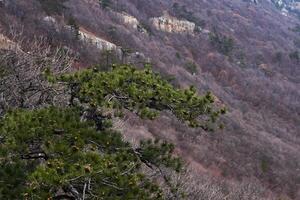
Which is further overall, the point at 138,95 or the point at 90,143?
→ the point at 138,95

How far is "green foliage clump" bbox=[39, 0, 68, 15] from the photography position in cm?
3575

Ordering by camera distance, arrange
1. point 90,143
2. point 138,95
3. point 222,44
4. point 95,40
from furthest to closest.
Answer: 1. point 222,44
2. point 95,40
3. point 138,95
4. point 90,143

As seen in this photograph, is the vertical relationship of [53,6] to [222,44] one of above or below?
above

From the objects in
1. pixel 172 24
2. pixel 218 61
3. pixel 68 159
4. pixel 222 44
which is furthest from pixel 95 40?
pixel 68 159

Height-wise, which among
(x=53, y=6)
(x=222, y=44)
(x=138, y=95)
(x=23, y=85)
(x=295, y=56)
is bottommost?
(x=295, y=56)

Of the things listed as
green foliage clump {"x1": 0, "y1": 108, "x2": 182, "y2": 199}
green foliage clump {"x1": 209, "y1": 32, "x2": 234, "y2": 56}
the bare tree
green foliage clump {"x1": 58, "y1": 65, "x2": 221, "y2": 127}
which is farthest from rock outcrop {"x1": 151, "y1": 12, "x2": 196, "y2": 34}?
green foliage clump {"x1": 0, "y1": 108, "x2": 182, "y2": 199}

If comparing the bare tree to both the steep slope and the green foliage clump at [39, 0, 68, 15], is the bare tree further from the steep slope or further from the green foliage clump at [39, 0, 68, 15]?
the green foliage clump at [39, 0, 68, 15]

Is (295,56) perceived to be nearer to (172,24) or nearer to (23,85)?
(172,24)

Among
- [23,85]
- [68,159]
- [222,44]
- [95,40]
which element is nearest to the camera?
[68,159]

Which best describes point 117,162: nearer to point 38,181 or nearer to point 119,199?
point 119,199

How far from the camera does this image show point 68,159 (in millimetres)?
5789

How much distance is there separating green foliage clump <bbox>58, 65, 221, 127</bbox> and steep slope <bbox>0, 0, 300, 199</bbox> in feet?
52.3

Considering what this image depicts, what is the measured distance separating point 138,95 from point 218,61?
47.1 meters

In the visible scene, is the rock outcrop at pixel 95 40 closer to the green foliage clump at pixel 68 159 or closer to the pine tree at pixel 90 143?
the pine tree at pixel 90 143
